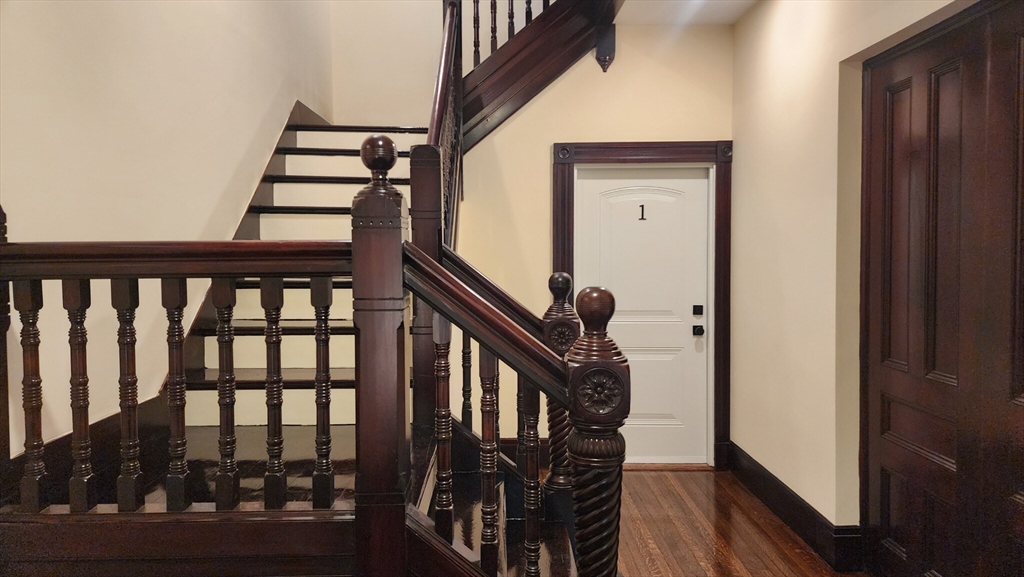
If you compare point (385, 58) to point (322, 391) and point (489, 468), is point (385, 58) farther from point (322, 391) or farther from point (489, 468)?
point (489, 468)

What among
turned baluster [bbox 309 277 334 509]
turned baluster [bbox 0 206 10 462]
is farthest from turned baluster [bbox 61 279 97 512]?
turned baluster [bbox 309 277 334 509]

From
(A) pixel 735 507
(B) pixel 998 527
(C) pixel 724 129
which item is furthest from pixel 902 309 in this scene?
(C) pixel 724 129

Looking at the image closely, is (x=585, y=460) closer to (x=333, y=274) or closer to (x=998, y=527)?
(x=333, y=274)

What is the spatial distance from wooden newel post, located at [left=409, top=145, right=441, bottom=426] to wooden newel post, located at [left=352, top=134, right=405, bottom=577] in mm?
623

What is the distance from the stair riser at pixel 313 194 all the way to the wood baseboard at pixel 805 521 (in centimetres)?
264

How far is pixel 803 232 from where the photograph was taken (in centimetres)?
278

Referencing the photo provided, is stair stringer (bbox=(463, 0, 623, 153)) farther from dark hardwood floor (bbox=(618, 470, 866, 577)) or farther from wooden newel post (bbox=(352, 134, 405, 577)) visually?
dark hardwood floor (bbox=(618, 470, 866, 577))

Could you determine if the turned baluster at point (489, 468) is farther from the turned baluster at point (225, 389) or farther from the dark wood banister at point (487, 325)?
the turned baluster at point (225, 389)

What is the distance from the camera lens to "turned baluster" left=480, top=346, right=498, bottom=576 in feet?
4.43

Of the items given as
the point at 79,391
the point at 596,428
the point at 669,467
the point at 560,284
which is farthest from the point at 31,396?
the point at 669,467

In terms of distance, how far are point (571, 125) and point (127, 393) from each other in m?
2.91

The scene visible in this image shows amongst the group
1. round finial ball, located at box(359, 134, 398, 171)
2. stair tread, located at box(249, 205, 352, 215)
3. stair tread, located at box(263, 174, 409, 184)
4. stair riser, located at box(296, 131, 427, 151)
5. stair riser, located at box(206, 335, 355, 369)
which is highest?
stair riser, located at box(296, 131, 427, 151)

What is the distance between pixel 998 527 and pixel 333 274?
224 centimetres

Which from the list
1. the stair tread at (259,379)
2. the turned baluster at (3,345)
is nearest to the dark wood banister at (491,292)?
the stair tread at (259,379)
